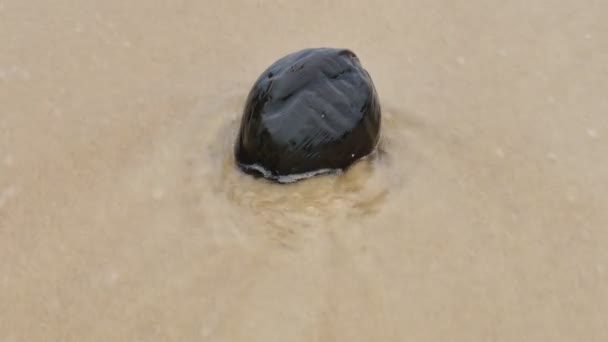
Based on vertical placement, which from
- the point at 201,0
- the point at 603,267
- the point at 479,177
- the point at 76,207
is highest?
the point at 201,0

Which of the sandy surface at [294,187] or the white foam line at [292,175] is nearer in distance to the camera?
the sandy surface at [294,187]

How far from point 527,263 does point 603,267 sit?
24cm

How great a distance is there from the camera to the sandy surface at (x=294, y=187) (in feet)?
5.96

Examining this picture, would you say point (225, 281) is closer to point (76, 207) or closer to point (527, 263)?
point (76, 207)

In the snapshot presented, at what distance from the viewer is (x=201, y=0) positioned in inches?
115

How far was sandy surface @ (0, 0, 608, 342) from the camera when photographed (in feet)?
5.96

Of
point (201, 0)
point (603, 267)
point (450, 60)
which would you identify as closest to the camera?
point (603, 267)

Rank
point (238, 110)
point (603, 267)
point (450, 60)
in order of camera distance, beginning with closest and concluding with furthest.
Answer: point (603, 267) < point (238, 110) < point (450, 60)

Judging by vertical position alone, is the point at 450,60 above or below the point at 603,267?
above

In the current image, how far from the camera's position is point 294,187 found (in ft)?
6.82

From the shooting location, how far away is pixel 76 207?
2.05m

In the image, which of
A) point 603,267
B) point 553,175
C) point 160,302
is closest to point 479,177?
point 553,175

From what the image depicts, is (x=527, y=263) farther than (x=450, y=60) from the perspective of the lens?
No

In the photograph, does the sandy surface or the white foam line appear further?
the white foam line
